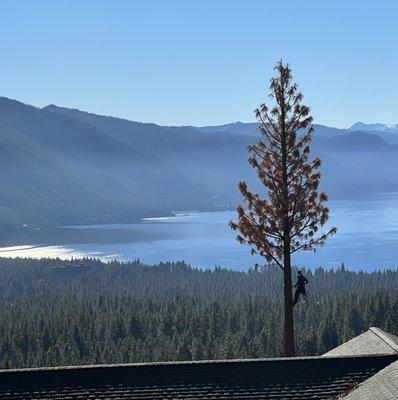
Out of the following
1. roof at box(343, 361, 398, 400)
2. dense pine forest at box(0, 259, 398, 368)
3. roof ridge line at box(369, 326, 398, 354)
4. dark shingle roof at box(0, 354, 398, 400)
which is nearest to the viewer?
roof at box(343, 361, 398, 400)

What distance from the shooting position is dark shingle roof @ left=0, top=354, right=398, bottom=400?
30.3 metres

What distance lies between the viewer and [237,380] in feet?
103

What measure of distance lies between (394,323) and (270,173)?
107818mm

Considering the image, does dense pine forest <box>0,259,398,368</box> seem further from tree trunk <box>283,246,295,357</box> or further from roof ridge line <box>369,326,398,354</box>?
roof ridge line <box>369,326,398,354</box>

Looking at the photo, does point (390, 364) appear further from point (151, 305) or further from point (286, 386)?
point (151, 305)

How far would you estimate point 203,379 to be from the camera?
31438mm

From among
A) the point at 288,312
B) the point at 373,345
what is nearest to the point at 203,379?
the point at 373,345

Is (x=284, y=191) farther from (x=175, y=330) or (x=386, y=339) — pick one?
(x=175, y=330)

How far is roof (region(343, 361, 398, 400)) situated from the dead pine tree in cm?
1303

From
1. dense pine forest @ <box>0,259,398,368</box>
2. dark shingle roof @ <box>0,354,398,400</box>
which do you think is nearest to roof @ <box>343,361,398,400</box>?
dark shingle roof @ <box>0,354,398,400</box>

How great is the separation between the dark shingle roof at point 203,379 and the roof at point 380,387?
2.20 ft

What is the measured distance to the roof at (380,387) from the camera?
27.8m

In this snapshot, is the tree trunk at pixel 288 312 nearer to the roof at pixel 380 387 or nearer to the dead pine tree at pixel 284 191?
the dead pine tree at pixel 284 191

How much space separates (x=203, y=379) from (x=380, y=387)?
8.00 m
